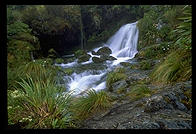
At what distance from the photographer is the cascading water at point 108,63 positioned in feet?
25.5

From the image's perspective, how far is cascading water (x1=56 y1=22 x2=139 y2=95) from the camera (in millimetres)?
7773

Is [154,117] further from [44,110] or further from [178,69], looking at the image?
[178,69]

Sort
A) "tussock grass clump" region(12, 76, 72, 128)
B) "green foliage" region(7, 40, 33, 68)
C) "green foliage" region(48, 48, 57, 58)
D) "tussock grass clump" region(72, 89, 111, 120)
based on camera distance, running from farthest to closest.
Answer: "green foliage" region(48, 48, 57, 58)
"green foliage" region(7, 40, 33, 68)
"tussock grass clump" region(72, 89, 111, 120)
"tussock grass clump" region(12, 76, 72, 128)

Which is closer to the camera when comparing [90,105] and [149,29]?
[90,105]

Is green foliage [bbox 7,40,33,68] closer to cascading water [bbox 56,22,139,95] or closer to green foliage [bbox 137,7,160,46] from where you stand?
cascading water [bbox 56,22,139,95]

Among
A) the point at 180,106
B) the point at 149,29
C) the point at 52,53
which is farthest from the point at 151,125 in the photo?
the point at 52,53

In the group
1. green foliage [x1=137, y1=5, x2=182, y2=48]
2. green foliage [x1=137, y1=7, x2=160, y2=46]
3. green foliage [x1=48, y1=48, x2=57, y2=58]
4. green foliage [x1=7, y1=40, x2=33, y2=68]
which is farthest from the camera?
green foliage [x1=48, y1=48, x2=57, y2=58]

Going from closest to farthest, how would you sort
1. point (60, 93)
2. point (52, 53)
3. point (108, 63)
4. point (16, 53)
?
1. point (60, 93)
2. point (16, 53)
3. point (108, 63)
4. point (52, 53)

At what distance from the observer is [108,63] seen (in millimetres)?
10609

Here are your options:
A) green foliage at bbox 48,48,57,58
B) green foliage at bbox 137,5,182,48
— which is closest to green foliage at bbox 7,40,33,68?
green foliage at bbox 48,48,57,58

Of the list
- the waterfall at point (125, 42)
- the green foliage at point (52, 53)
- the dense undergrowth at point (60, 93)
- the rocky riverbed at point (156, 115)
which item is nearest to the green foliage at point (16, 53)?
the dense undergrowth at point (60, 93)

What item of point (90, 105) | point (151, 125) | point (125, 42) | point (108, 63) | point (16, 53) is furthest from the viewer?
point (125, 42)

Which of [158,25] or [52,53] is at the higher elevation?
[158,25]

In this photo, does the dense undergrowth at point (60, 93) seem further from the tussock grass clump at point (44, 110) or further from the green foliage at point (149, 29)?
the green foliage at point (149, 29)
